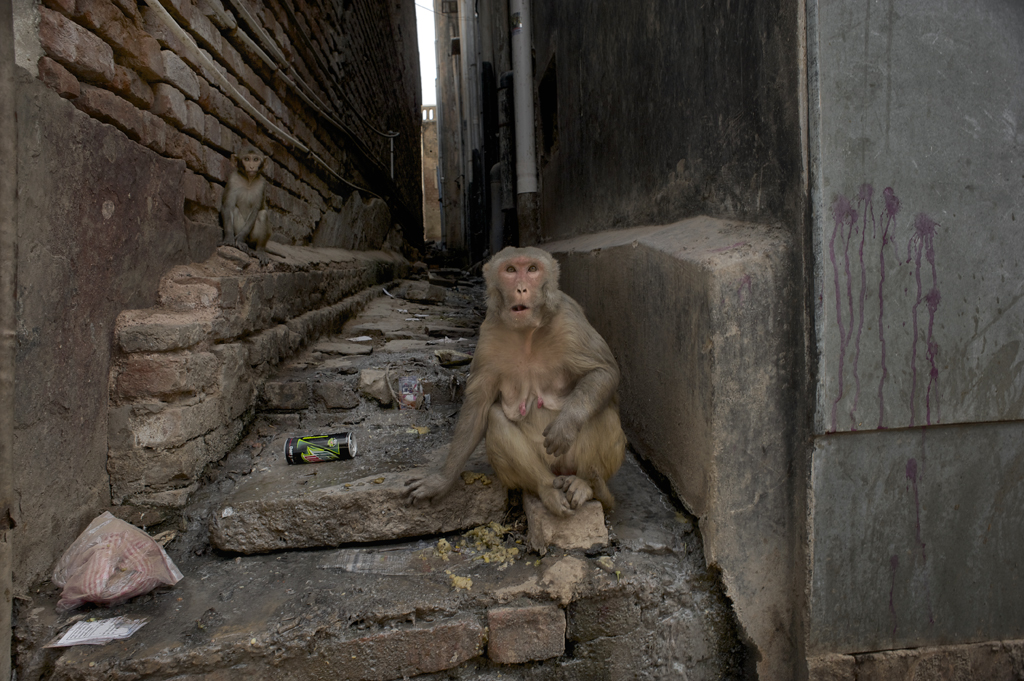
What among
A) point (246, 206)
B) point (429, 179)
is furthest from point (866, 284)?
point (429, 179)

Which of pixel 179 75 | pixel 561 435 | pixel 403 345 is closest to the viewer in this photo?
pixel 561 435

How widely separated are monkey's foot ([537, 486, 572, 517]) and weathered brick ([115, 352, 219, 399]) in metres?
1.70

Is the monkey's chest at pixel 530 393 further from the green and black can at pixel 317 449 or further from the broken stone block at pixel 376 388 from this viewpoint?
the broken stone block at pixel 376 388

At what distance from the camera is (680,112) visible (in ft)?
9.68

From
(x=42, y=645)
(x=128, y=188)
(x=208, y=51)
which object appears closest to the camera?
(x=42, y=645)

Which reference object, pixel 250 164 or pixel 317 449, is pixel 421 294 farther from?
pixel 317 449

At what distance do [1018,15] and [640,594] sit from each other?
248cm

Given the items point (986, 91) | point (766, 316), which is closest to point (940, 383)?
point (766, 316)

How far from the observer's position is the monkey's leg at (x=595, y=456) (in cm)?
246

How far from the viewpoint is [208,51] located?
3473 mm

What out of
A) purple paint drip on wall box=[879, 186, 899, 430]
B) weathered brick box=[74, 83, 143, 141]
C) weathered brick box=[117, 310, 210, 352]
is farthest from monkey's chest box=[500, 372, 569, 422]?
weathered brick box=[74, 83, 143, 141]

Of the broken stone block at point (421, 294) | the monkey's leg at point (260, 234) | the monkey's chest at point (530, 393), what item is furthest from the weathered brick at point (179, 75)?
the broken stone block at point (421, 294)

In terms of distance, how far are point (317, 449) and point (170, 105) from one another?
1.90 meters

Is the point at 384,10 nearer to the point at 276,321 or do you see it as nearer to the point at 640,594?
the point at 276,321
